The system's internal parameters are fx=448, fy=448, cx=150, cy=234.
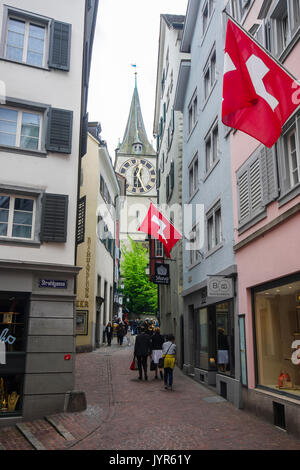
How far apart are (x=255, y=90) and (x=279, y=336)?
5.31 meters

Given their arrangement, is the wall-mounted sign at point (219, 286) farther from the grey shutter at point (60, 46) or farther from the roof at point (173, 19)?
the roof at point (173, 19)

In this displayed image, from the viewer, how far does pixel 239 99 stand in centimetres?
809

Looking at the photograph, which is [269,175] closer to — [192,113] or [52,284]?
[52,284]

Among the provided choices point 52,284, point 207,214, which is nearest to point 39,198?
point 52,284

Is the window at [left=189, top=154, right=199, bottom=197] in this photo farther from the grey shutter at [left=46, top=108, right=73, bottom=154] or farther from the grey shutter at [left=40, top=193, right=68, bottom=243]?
the grey shutter at [left=40, top=193, right=68, bottom=243]

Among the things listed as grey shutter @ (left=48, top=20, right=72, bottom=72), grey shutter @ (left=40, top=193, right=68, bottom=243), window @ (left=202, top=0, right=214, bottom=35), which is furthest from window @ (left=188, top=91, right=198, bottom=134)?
grey shutter @ (left=40, top=193, right=68, bottom=243)

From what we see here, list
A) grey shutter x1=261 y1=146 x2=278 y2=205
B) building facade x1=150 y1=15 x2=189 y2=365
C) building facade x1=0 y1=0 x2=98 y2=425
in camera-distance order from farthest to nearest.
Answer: building facade x1=150 y1=15 x2=189 y2=365
building facade x1=0 y1=0 x2=98 y2=425
grey shutter x1=261 y1=146 x2=278 y2=205

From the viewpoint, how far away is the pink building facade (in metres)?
9.03

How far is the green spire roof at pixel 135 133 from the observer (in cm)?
9050

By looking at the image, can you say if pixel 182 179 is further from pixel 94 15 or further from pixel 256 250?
pixel 256 250

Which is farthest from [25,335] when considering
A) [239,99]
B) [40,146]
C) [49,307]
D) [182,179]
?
[182,179]

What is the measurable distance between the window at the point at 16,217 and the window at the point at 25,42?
4.32m

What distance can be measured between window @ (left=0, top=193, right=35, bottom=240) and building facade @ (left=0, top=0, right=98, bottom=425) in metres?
0.03

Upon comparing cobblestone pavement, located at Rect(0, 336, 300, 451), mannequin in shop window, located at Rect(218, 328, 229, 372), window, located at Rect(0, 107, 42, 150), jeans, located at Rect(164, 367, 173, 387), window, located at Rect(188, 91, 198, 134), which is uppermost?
window, located at Rect(188, 91, 198, 134)
